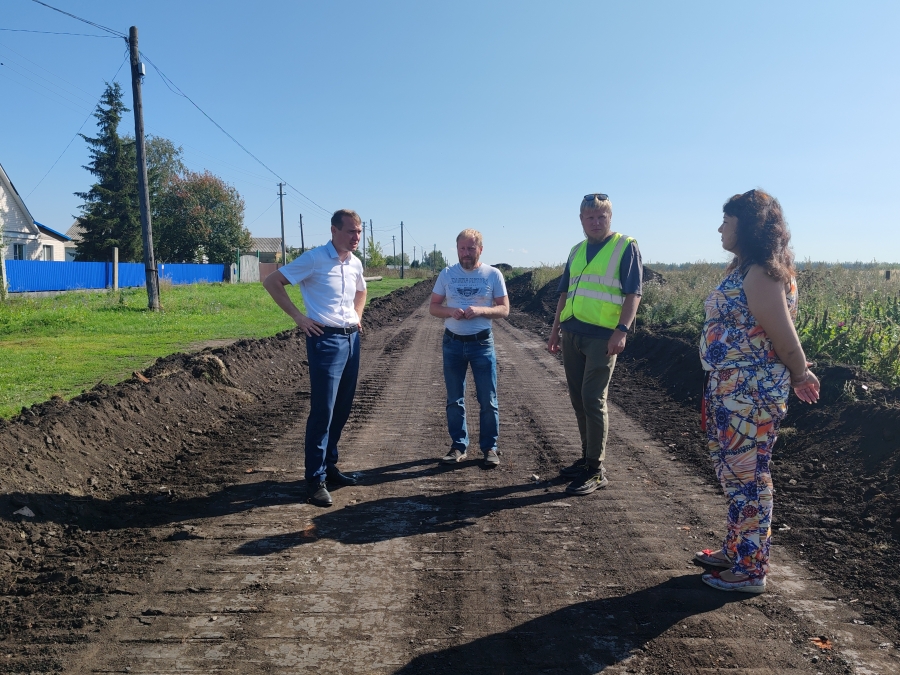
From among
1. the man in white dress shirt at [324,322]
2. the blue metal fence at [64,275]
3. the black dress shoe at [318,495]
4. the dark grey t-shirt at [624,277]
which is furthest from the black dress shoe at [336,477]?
the blue metal fence at [64,275]

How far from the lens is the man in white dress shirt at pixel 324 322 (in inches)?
195

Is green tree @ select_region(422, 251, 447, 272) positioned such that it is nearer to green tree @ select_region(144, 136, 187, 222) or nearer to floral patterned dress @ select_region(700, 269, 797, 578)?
green tree @ select_region(144, 136, 187, 222)

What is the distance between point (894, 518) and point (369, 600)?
3.55 meters

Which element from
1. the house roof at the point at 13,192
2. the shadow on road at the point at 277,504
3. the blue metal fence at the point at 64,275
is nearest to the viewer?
the shadow on road at the point at 277,504

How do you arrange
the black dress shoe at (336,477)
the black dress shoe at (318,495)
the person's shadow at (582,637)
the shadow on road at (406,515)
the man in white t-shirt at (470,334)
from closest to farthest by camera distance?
the person's shadow at (582,637) < the shadow on road at (406,515) < the black dress shoe at (318,495) < the black dress shoe at (336,477) < the man in white t-shirt at (470,334)

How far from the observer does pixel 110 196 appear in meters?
46.5

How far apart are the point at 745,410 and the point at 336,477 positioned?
Result: 310 centimetres

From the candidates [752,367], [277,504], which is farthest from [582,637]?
[277,504]

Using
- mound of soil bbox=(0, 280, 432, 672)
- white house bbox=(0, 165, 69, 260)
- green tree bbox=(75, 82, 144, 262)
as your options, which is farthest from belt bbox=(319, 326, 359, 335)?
green tree bbox=(75, 82, 144, 262)

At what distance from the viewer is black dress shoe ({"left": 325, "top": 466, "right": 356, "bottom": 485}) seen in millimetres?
5273

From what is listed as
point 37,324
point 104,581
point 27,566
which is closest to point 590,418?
point 104,581

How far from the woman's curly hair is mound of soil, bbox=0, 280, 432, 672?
3743 millimetres

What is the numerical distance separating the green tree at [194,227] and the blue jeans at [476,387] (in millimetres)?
60049

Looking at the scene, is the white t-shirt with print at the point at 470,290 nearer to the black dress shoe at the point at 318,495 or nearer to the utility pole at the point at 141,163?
the black dress shoe at the point at 318,495
